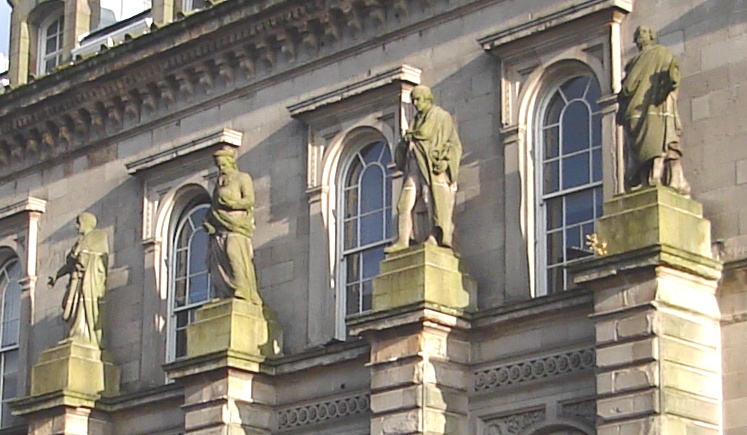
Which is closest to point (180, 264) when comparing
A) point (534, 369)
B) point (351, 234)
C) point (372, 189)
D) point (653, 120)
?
point (351, 234)

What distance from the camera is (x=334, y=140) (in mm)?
33125

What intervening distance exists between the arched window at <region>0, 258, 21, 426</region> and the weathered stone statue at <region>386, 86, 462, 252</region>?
10417 mm

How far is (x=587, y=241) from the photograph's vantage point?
29266mm

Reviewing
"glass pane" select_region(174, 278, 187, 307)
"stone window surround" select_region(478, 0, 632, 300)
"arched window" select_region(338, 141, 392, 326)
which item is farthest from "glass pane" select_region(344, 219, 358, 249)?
"glass pane" select_region(174, 278, 187, 307)

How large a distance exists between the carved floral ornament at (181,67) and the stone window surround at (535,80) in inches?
65.5

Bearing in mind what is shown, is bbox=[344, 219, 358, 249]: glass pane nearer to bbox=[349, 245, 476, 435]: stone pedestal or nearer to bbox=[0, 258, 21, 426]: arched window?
bbox=[349, 245, 476, 435]: stone pedestal

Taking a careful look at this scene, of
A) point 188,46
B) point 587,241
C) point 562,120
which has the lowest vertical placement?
point 587,241

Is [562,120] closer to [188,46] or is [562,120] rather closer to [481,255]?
[481,255]

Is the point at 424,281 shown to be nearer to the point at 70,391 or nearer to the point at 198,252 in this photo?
the point at 198,252

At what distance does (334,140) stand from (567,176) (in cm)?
446

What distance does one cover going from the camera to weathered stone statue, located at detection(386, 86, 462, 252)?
30.1m

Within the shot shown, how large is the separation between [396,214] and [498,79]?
2.32 meters

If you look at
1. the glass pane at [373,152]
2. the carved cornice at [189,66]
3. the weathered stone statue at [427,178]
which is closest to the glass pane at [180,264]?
the carved cornice at [189,66]

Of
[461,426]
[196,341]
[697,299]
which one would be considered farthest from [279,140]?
[697,299]
